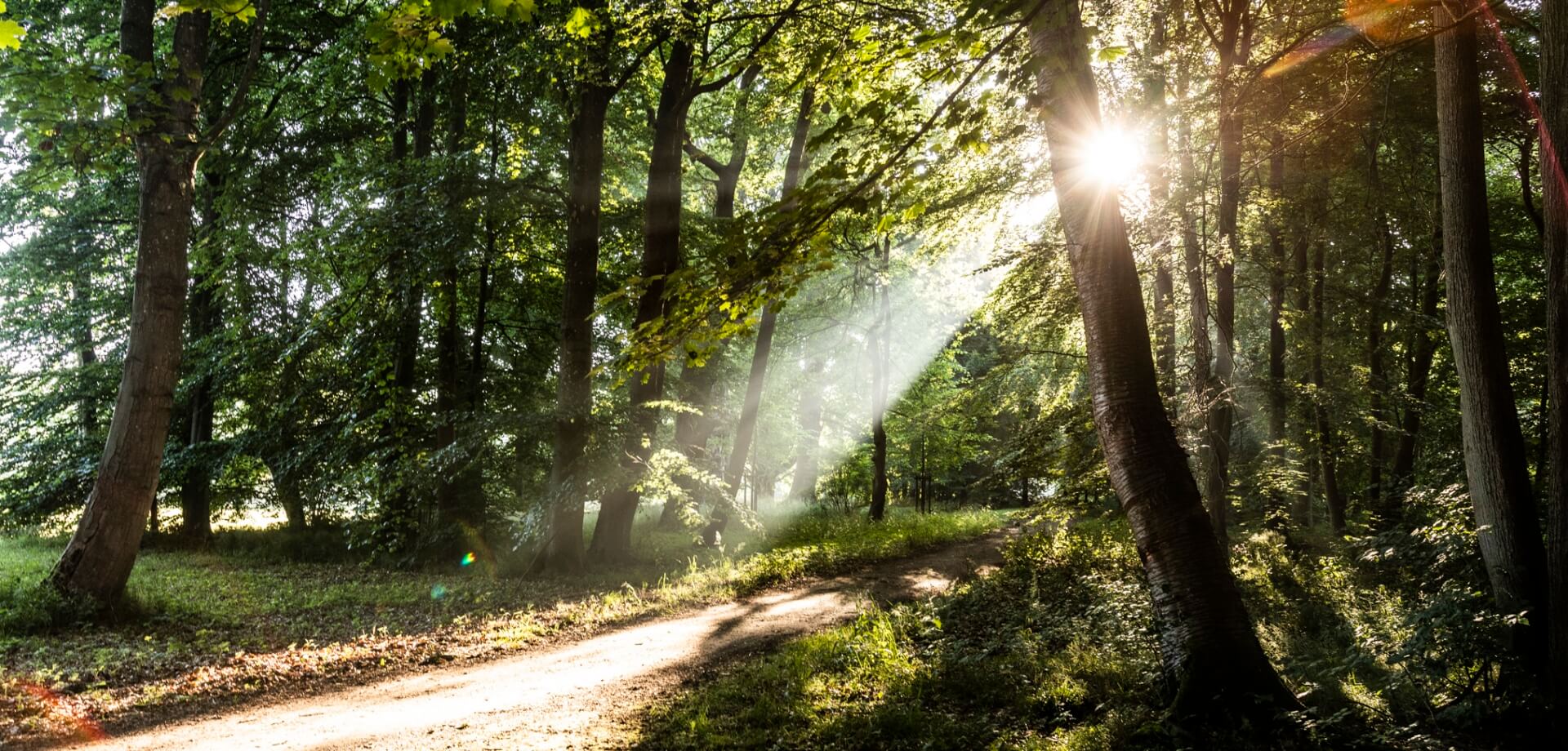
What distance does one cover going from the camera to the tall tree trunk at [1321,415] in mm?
11672

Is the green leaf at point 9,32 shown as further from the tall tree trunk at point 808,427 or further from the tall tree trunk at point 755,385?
the tall tree trunk at point 808,427

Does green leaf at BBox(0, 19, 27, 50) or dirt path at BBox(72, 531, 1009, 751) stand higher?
green leaf at BBox(0, 19, 27, 50)

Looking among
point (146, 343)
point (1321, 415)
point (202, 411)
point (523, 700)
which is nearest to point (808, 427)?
point (202, 411)

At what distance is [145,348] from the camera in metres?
8.88

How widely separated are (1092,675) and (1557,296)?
3827 millimetres

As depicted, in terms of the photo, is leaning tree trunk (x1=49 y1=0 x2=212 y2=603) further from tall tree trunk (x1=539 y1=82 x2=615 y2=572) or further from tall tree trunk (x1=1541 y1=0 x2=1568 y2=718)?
tall tree trunk (x1=1541 y1=0 x2=1568 y2=718)

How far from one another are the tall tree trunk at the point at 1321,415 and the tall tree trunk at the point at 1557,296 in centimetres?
670

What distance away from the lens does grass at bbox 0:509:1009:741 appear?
6.64 meters

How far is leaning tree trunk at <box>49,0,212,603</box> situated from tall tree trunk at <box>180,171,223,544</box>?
7628 millimetres

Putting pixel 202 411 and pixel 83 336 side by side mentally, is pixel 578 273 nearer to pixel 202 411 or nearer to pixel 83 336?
pixel 202 411

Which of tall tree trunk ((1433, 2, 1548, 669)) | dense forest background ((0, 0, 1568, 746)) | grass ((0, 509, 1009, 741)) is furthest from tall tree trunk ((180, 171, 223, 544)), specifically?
tall tree trunk ((1433, 2, 1548, 669))

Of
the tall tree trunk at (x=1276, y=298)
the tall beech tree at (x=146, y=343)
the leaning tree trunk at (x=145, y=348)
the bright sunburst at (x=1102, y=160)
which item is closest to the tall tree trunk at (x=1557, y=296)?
the bright sunburst at (x=1102, y=160)

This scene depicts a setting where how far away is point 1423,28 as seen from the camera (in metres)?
6.63

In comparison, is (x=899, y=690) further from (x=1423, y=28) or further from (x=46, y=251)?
(x=46, y=251)
